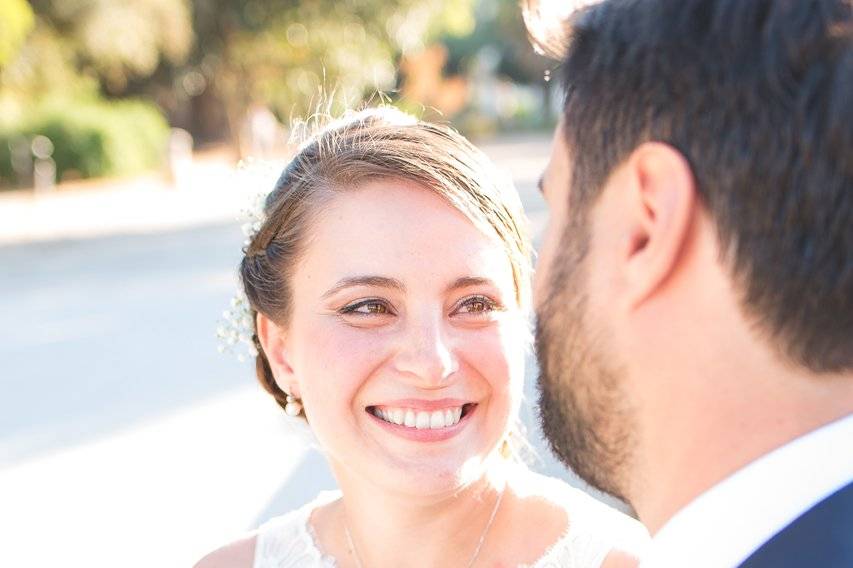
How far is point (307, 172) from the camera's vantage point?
8.06ft

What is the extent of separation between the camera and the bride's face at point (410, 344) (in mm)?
2199

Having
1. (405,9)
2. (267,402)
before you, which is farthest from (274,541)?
(405,9)

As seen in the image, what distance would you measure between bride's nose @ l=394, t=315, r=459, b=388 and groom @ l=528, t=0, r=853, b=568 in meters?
0.90

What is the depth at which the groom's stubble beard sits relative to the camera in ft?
4.17

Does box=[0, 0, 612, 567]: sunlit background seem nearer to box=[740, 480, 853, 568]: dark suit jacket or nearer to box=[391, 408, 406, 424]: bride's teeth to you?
box=[391, 408, 406, 424]: bride's teeth

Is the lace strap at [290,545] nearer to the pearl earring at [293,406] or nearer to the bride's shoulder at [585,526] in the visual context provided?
the pearl earring at [293,406]

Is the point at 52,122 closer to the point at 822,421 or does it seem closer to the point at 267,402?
the point at 267,402

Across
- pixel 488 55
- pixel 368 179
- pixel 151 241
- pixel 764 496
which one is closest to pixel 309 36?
pixel 151 241

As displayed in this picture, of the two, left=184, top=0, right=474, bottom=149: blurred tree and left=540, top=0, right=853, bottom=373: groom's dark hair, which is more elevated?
left=184, top=0, right=474, bottom=149: blurred tree

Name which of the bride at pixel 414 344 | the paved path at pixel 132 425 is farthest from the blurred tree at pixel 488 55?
the bride at pixel 414 344

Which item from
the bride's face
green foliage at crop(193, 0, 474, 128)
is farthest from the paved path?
green foliage at crop(193, 0, 474, 128)

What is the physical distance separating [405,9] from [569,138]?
28.2 metres

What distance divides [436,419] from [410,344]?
157mm

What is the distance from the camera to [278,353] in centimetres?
255
